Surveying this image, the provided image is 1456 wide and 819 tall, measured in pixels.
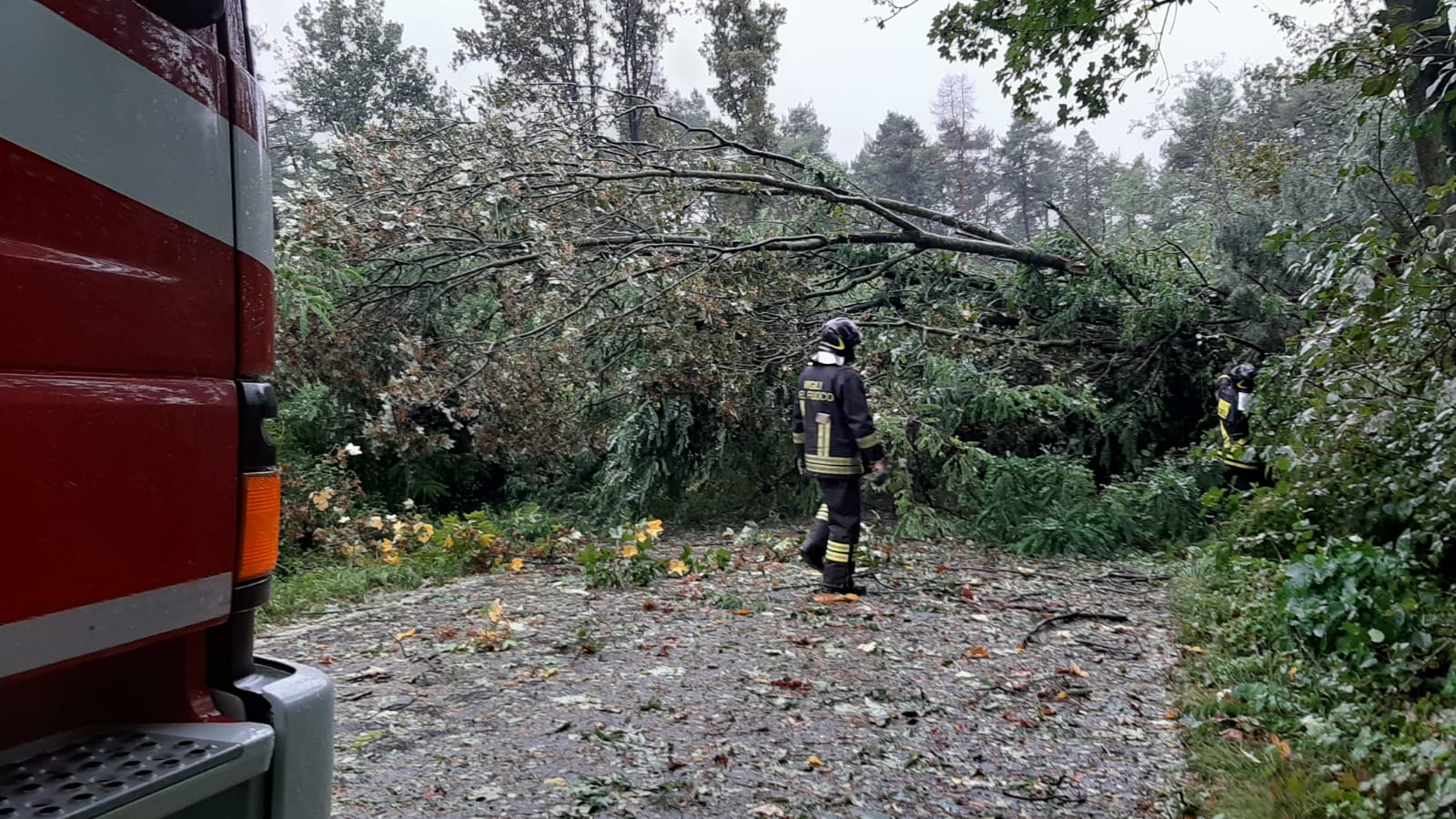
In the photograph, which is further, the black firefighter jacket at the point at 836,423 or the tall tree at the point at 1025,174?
the tall tree at the point at 1025,174

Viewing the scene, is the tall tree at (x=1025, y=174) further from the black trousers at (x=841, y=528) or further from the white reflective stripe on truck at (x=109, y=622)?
the white reflective stripe on truck at (x=109, y=622)

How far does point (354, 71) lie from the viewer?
87.9ft

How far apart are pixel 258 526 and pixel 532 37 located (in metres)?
28.2

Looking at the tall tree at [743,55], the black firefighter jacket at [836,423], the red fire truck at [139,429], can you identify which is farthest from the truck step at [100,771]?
the tall tree at [743,55]

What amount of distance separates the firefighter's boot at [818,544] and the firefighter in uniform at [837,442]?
18cm

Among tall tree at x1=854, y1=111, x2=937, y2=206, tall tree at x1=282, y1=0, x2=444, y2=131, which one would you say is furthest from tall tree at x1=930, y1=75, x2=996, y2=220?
tall tree at x1=282, y1=0, x2=444, y2=131

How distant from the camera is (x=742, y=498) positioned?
1047cm

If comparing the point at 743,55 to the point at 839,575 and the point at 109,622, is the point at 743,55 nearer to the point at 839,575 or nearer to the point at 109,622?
the point at 839,575

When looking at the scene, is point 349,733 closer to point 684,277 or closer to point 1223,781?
point 1223,781

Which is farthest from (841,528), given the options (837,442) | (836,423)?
(836,423)

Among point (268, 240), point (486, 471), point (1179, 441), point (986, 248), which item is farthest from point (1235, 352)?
point (268, 240)

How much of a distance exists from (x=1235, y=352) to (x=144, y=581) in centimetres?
1106

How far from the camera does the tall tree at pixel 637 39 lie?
88.8 ft

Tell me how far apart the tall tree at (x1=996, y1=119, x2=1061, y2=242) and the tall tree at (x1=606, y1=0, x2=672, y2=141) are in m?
30.9
